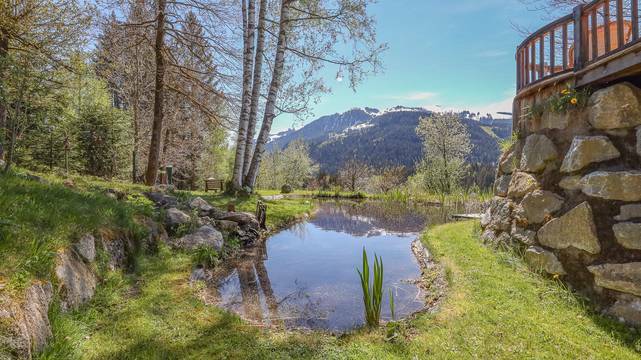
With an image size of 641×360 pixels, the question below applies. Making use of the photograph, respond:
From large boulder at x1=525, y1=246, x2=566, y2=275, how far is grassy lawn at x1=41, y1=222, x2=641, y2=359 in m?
0.16

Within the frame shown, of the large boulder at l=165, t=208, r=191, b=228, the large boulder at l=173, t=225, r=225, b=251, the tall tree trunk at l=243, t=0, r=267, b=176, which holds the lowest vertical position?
the large boulder at l=173, t=225, r=225, b=251

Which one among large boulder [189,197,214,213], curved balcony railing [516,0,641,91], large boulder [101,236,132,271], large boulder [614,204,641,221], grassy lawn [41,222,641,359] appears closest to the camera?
grassy lawn [41,222,641,359]

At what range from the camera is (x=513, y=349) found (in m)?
2.84

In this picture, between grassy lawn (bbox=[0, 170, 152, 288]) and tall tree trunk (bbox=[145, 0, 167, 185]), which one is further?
tall tree trunk (bbox=[145, 0, 167, 185])

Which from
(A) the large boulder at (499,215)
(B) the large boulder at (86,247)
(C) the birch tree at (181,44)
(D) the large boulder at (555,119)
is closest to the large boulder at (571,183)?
(D) the large boulder at (555,119)

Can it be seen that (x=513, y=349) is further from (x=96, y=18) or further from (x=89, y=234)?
(x=96, y=18)

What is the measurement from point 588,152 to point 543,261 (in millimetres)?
1482

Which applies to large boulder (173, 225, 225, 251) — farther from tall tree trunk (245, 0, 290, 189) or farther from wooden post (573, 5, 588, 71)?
wooden post (573, 5, 588, 71)

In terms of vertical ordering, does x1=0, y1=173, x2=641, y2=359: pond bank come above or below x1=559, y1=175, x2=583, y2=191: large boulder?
below

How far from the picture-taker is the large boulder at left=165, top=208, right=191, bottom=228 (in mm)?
6355

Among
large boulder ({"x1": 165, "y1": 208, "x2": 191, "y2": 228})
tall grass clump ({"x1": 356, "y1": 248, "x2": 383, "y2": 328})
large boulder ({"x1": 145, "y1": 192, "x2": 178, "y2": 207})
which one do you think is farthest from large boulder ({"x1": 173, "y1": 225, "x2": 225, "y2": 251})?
tall grass clump ({"x1": 356, "y1": 248, "x2": 383, "y2": 328})

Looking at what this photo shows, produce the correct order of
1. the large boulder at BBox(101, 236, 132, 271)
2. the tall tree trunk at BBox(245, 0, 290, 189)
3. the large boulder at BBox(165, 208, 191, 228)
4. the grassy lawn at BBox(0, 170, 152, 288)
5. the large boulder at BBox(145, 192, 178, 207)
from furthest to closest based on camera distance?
1. the tall tree trunk at BBox(245, 0, 290, 189)
2. the large boulder at BBox(145, 192, 178, 207)
3. the large boulder at BBox(165, 208, 191, 228)
4. the large boulder at BBox(101, 236, 132, 271)
5. the grassy lawn at BBox(0, 170, 152, 288)

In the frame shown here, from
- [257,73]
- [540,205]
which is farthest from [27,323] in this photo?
[257,73]

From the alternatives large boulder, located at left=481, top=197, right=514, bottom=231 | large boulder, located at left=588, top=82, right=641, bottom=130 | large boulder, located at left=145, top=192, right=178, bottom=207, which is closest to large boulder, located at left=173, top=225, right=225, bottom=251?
large boulder, located at left=145, top=192, right=178, bottom=207
